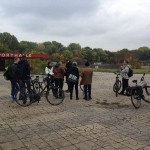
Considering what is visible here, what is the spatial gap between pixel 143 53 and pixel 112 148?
380 feet

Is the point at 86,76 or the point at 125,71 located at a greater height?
the point at 125,71

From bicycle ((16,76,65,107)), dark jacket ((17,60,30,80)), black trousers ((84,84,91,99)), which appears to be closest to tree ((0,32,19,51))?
black trousers ((84,84,91,99))

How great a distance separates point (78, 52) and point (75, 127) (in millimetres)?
94098

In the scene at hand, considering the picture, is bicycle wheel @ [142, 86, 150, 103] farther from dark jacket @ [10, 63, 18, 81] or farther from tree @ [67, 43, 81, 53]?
tree @ [67, 43, 81, 53]

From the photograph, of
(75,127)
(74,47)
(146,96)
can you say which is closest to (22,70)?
(75,127)

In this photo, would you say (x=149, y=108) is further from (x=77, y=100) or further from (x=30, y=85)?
(x=30, y=85)

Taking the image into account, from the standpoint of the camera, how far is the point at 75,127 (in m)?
6.92

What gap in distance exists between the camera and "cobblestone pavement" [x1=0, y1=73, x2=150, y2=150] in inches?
221

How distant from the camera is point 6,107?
9734 mm

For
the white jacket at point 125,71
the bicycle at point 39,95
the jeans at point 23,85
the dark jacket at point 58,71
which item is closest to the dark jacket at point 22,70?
the jeans at point 23,85

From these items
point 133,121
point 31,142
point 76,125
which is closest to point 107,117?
point 133,121

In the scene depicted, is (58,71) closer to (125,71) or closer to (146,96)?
(125,71)

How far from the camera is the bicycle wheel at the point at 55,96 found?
33.7 feet

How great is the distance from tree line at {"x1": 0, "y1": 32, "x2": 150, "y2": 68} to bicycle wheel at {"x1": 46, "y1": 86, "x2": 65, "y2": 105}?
6018cm
